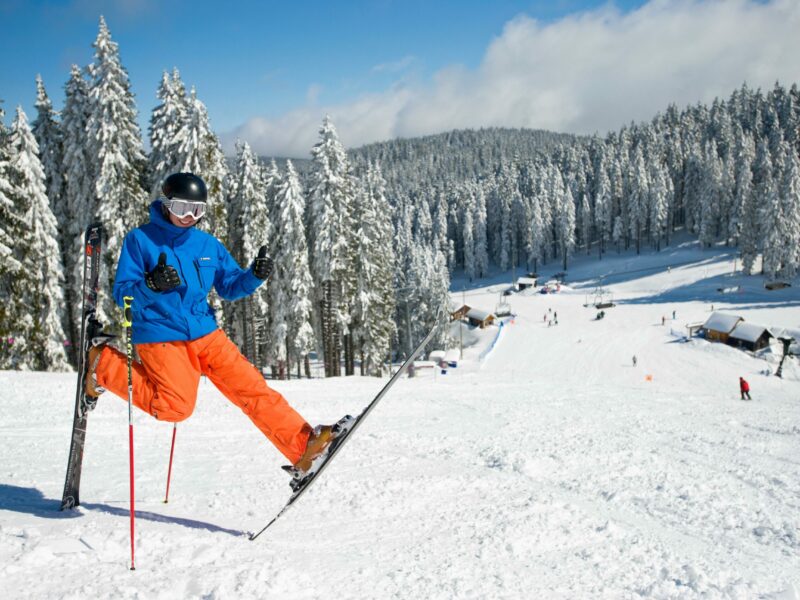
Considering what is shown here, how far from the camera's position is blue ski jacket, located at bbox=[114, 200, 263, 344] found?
411 centimetres

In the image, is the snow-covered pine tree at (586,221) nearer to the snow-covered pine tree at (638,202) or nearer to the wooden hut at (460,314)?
the snow-covered pine tree at (638,202)

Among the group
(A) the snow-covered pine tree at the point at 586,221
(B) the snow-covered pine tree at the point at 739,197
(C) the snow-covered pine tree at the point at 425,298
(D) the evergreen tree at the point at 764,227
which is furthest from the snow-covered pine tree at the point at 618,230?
(C) the snow-covered pine tree at the point at 425,298

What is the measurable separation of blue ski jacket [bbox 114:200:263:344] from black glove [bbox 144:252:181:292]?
1.08ft

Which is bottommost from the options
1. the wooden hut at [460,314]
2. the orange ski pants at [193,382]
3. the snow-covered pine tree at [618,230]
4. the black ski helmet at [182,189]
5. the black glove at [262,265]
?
the wooden hut at [460,314]

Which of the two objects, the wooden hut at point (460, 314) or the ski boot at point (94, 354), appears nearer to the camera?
the ski boot at point (94, 354)

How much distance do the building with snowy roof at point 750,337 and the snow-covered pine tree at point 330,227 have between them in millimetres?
40587

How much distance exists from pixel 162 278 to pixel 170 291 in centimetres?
41

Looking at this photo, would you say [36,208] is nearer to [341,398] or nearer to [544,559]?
[341,398]

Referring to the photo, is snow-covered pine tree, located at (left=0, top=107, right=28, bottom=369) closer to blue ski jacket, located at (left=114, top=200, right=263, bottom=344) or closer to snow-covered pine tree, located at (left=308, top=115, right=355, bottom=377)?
snow-covered pine tree, located at (left=308, top=115, right=355, bottom=377)

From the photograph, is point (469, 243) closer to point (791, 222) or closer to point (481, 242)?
point (481, 242)

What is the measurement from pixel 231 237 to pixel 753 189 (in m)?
85.0

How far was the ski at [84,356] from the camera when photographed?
4367mm

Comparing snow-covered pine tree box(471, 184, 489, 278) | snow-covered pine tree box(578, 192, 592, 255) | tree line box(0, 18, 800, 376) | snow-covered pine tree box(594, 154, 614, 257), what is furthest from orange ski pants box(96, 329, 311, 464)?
snow-covered pine tree box(578, 192, 592, 255)

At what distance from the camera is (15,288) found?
2103cm
